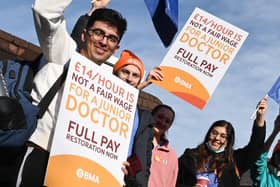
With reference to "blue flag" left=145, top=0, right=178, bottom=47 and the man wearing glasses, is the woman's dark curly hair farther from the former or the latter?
the man wearing glasses

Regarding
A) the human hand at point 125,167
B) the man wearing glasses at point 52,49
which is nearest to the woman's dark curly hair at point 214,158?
the human hand at point 125,167

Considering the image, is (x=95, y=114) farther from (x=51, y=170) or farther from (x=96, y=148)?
(x=51, y=170)

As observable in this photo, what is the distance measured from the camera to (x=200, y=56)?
545 cm

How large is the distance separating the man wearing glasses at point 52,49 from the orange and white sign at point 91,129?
91 millimetres

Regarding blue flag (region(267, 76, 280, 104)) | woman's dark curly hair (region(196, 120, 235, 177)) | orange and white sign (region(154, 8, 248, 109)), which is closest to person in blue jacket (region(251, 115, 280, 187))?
woman's dark curly hair (region(196, 120, 235, 177))

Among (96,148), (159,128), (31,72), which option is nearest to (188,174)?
(159,128)

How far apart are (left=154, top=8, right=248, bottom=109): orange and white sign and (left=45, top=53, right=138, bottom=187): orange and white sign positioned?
1273mm

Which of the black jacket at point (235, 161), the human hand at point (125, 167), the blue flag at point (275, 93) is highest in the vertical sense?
the blue flag at point (275, 93)

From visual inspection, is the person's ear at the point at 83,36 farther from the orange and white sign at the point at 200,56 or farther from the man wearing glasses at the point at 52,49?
the orange and white sign at the point at 200,56

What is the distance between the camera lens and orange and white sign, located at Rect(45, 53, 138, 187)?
3.19 metres

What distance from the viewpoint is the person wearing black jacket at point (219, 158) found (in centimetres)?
458

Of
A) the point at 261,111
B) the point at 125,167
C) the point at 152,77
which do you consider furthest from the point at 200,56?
the point at 125,167

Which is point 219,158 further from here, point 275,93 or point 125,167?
point 275,93

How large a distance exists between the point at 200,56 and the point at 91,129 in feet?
7.47
